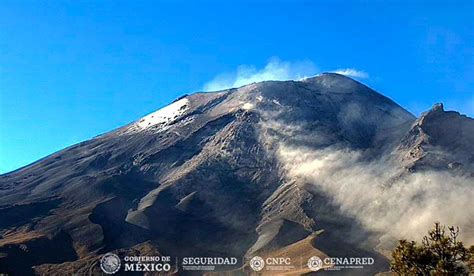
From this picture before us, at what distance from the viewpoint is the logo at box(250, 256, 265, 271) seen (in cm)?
15250

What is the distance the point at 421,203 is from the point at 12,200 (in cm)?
13788

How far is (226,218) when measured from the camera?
7618 inches

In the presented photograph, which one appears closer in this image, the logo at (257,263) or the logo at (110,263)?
the logo at (110,263)

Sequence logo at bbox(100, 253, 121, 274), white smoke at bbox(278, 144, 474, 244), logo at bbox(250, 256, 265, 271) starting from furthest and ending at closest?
white smoke at bbox(278, 144, 474, 244) → logo at bbox(250, 256, 265, 271) → logo at bbox(100, 253, 121, 274)

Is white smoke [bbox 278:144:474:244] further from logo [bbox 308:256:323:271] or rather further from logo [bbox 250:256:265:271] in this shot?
logo [bbox 250:256:265:271]

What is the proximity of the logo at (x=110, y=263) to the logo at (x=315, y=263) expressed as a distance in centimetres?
4999

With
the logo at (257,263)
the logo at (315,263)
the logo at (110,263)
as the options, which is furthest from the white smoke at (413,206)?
the logo at (110,263)

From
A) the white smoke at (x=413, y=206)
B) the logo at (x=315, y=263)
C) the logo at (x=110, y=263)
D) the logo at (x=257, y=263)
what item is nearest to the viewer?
the logo at (x=315, y=263)

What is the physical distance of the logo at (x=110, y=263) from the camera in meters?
151

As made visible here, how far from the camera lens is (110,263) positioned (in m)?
155

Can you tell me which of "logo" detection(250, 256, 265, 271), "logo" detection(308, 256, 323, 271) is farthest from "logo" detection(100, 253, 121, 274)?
"logo" detection(308, 256, 323, 271)

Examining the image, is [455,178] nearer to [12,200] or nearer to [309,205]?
[309,205]

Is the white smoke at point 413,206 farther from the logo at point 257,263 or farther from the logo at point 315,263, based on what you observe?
the logo at point 257,263

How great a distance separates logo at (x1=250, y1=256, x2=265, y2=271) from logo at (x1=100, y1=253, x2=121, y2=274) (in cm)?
3550
